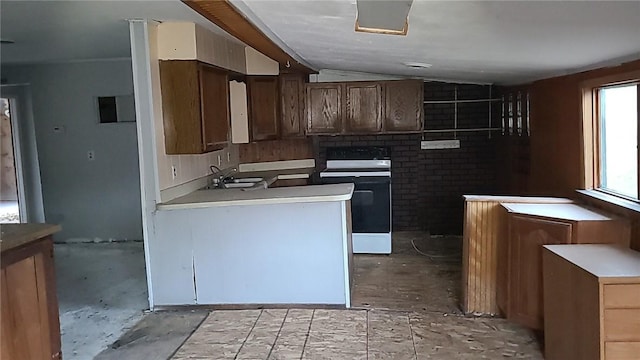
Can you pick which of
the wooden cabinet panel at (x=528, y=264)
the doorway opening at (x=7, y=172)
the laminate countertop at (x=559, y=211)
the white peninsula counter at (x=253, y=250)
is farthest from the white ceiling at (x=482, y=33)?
the doorway opening at (x=7, y=172)

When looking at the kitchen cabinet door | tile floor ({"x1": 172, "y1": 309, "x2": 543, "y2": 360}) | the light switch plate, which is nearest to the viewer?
tile floor ({"x1": 172, "y1": 309, "x2": 543, "y2": 360})

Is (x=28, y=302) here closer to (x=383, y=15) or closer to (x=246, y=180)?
(x=383, y=15)

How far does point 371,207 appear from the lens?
5.79m

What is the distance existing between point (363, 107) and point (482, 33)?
12.3 ft

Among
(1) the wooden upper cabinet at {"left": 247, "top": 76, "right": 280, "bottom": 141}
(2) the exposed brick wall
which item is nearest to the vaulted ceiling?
(1) the wooden upper cabinet at {"left": 247, "top": 76, "right": 280, "bottom": 141}

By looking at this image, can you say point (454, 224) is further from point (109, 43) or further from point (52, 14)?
point (52, 14)

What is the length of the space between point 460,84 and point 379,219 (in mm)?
2026

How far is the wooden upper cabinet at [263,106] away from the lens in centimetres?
580

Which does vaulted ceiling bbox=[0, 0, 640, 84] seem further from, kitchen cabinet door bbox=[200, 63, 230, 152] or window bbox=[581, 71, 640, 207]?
kitchen cabinet door bbox=[200, 63, 230, 152]

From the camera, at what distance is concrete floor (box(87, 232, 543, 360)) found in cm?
331

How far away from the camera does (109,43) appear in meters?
4.79

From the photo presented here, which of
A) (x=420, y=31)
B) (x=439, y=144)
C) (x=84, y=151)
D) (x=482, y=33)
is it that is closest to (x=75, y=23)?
(x=420, y=31)

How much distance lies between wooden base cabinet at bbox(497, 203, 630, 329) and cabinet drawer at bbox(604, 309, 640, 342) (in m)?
0.80

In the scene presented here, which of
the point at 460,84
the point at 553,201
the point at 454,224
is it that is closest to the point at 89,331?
the point at 553,201
